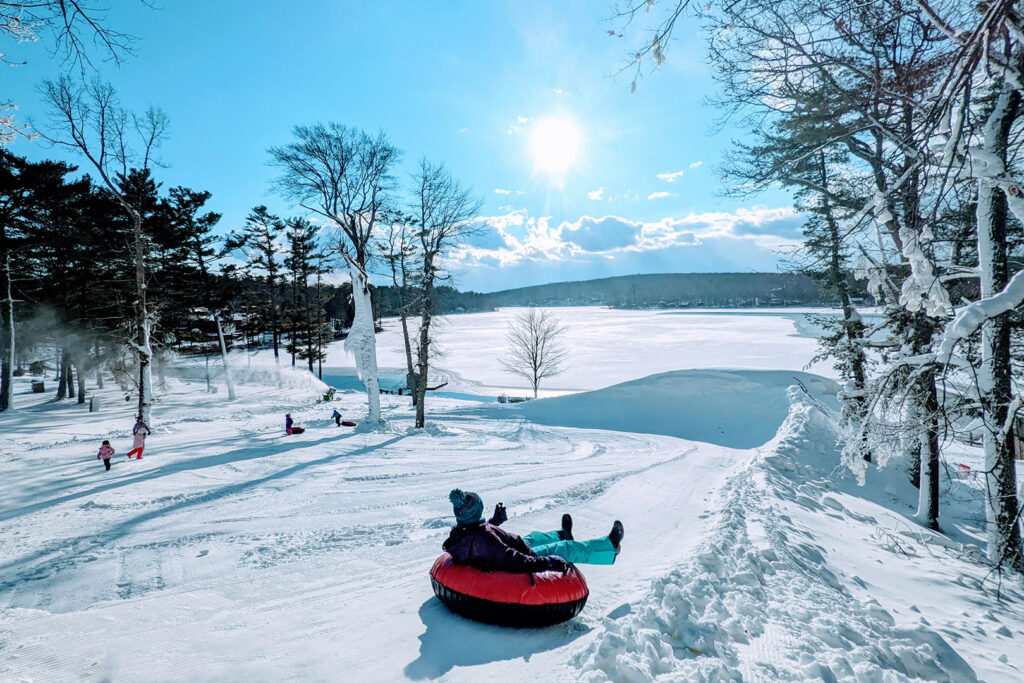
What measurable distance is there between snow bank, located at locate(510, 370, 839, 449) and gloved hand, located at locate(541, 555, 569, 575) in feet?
39.8

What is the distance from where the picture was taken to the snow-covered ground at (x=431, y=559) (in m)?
3.35

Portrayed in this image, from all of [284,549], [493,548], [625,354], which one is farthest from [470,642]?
[625,354]

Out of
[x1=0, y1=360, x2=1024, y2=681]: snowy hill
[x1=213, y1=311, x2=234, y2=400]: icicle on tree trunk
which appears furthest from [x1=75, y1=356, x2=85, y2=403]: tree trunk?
[x1=0, y1=360, x2=1024, y2=681]: snowy hill

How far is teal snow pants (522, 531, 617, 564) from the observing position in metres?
4.34

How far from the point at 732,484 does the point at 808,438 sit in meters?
6.29

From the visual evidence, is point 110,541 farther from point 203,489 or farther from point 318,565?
point 318,565

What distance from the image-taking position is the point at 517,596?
359cm

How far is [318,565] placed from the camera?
502 cm

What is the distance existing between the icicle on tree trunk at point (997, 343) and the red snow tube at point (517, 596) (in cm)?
503

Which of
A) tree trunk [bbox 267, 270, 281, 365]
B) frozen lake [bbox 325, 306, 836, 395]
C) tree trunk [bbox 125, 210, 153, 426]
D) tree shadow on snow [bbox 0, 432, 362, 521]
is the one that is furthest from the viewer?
tree trunk [bbox 267, 270, 281, 365]

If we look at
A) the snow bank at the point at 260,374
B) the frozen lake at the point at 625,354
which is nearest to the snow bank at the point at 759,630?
the frozen lake at the point at 625,354

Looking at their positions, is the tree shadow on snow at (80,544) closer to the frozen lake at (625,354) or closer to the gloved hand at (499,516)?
the gloved hand at (499,516)

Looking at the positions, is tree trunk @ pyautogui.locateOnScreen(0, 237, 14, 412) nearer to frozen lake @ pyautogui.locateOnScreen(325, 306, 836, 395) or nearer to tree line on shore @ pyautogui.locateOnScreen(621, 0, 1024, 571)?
frozen lake @ pyautogui.locateOnScreen(325, 306, 836, 395)

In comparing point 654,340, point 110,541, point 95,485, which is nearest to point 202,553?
point 110,541
